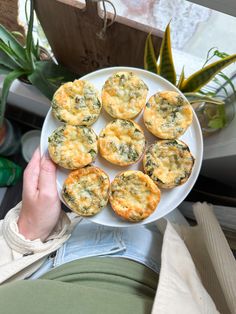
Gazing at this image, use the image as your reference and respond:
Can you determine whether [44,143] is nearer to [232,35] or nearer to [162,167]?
[162,167]

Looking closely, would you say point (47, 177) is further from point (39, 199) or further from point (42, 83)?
point (42, 83)

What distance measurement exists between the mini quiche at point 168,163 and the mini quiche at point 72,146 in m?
0.11

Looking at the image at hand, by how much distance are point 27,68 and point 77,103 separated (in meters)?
0.21

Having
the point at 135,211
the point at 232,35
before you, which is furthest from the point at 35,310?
the point at 232,35

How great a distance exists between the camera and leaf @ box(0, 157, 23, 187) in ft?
3.60

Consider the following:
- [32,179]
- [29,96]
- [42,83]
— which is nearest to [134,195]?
[32,179]

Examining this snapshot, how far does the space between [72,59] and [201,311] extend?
0.61 meters

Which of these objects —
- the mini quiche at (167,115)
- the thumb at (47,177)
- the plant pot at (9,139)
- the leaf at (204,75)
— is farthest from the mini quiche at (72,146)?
the plant pot at (9,139)

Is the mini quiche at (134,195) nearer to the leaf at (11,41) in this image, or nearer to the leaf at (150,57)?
the leaf at (150,57)

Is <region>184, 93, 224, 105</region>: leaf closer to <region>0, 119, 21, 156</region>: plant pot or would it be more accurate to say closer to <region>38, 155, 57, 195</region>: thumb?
<region>38, 155, 57, 195</region>: thumb

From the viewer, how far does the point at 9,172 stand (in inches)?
44.0

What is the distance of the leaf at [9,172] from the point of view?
1.10 m

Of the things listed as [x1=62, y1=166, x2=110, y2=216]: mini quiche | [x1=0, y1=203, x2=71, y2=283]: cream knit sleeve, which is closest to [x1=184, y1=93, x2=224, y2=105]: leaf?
[x1=62, y1=166, x2=110, y2=216]: mini quiche

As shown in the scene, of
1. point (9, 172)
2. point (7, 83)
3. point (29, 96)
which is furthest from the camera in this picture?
point (9, 172)
